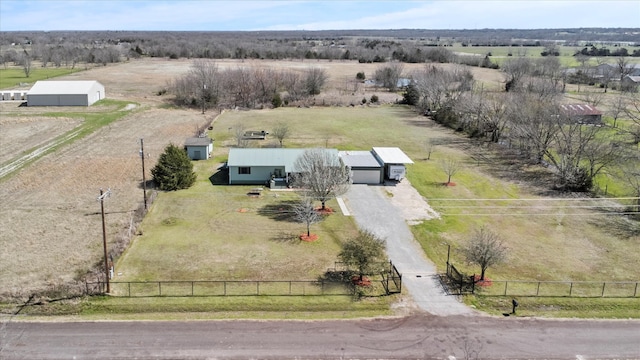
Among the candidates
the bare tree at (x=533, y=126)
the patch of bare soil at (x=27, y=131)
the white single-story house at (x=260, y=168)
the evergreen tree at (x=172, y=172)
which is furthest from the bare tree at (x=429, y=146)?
the patch of bare soil at (x=27, y=131)

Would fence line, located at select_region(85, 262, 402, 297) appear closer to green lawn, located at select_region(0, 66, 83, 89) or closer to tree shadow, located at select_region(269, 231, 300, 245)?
tree shadow, located at select_region(269, 231, 300, 245)

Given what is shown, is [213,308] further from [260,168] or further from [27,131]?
[27,131]

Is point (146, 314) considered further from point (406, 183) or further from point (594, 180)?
point (594, 180)

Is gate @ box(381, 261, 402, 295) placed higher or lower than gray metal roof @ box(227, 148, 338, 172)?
lower

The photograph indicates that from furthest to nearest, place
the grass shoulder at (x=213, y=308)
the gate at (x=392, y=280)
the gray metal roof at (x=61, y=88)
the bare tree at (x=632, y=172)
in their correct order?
the gray metal roof at (x=61, y=88) < the bare tree at (x=632, y=172) < the gate at (x=392, y=280) < the grass shoulder at (x=213, y=308)

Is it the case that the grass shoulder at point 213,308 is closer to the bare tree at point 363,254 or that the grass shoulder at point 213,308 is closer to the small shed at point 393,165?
the bare tree at point 363,254

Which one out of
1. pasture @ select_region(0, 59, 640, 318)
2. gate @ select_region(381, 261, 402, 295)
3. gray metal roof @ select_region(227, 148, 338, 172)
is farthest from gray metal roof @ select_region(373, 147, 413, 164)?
gate @ select_region(381, 261, 402, 295)

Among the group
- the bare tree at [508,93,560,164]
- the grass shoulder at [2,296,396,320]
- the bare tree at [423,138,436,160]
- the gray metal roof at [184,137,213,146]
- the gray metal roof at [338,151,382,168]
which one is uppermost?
the bare tree at [508,93,560,164]
